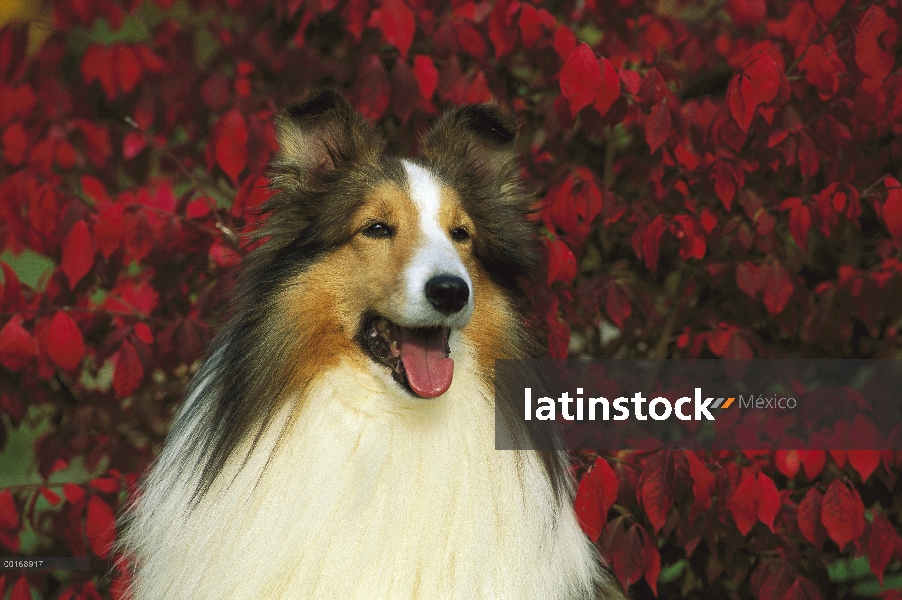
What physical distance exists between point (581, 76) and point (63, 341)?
185cm

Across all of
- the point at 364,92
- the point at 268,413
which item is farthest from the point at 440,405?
the point at 364,92

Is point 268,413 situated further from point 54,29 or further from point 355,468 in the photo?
point 54,29

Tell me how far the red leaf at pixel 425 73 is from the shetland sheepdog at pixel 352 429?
0.59 meters

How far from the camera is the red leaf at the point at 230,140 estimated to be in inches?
125

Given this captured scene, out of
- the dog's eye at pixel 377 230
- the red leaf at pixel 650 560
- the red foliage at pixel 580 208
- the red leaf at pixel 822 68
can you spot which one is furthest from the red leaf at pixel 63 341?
the red leaf at pixel 822 68

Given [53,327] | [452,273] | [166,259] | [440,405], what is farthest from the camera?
Result: [166,259]

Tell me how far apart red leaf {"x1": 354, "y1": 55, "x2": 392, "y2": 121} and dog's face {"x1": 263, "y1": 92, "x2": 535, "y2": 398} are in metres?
0.41

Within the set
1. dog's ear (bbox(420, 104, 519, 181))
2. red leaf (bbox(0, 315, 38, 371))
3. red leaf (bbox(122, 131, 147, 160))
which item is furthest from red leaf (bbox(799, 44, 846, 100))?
red leaf (bbox(0, 315, 38, 371))

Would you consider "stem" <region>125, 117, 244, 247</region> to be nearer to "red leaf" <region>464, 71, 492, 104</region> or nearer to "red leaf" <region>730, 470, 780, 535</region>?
"red leaf" <region>464, 71, 492, 104</region>

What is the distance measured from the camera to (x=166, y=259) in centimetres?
335

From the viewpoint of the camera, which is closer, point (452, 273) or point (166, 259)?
point (452, 273)

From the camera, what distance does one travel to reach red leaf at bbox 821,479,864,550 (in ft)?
10.1

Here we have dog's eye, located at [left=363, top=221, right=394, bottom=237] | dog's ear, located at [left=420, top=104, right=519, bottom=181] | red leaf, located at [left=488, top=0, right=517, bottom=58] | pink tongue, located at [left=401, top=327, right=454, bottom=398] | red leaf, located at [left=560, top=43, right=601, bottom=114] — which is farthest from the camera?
red leaf, located at [left=488, top=0, right=517, bottom=58]

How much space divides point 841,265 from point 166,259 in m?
2.50
